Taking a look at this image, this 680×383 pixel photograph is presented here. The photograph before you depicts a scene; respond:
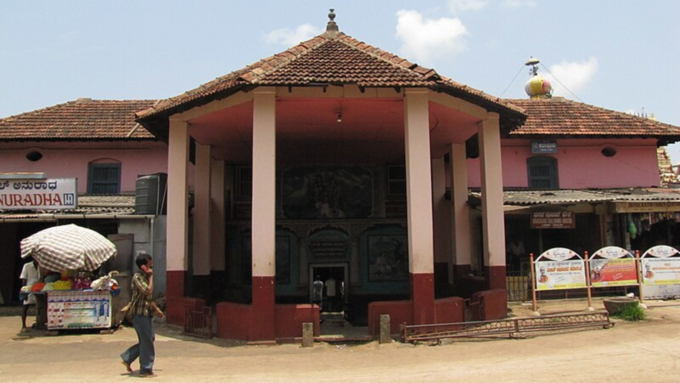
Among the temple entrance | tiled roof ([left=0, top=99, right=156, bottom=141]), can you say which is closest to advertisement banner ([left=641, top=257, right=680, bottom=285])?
the temple entrance

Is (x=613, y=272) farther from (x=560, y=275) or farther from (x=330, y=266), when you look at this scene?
(x=330, y=266)

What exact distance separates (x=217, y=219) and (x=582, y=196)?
40.3 ft

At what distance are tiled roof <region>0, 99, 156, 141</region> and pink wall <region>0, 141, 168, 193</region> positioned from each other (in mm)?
387

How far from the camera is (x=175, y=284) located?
1244 centimetres

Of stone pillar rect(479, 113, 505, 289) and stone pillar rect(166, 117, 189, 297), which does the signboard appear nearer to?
stone pillar rect(479, 113, 505, 289)

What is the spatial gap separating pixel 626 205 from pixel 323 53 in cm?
987

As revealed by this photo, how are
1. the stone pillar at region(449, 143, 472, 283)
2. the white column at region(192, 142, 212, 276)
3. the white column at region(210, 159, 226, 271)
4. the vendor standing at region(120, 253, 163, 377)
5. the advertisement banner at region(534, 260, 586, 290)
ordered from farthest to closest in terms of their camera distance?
the white column at region(210, 159, 226, 271), the stone pillar at region(449, 143, 472, 283), the white column at region(192, 142, 212, 276), the advertisement banner at region(534, 260, 586, 290), the vendor standing at region(120, 253, 163, 377)

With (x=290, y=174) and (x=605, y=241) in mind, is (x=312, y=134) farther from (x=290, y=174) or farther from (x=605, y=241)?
(x=605, y=241)

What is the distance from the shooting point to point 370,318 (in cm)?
1041

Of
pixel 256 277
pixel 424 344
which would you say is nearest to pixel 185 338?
pixel 256 277

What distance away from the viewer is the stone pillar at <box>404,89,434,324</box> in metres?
10.5

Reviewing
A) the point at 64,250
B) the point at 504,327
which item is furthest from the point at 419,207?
the point at 64,250

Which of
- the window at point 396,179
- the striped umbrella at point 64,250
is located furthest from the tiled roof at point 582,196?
the striped umbrella at point 64,250

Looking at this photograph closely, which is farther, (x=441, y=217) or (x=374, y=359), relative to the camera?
(x=441, y=217)
